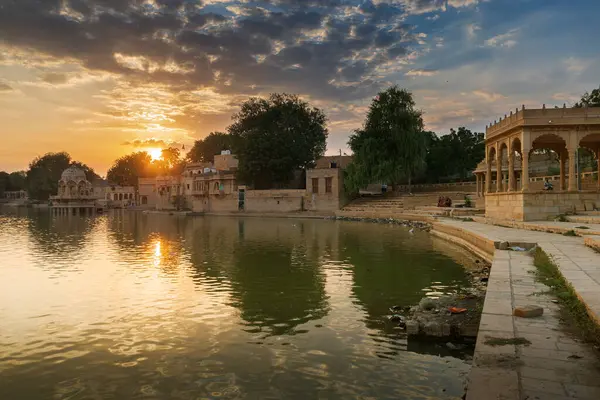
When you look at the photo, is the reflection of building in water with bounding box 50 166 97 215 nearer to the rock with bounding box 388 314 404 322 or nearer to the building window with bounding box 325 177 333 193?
the building window with bounding box 325 177 333 193

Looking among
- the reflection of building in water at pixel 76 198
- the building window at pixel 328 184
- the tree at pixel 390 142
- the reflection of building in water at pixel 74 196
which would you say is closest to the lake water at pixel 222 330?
the tree at pixel 390 142

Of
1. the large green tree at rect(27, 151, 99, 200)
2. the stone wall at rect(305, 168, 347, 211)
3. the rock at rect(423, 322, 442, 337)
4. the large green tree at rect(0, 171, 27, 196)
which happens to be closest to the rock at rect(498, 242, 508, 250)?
the rock at rect(423, 322, 442, 337)

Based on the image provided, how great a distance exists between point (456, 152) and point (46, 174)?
99.9m

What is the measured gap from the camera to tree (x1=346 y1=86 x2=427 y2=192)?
159ft

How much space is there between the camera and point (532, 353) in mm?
5312

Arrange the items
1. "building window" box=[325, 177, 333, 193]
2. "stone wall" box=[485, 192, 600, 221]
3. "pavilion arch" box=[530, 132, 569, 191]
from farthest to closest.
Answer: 1. "building window" box=[325, 177, 333, 193]
2. "pavilion arch" box=[530, 132, 569, 191]
3. "stone wall" box=[485, 192, 600, 221]

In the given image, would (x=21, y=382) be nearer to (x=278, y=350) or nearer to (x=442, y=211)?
(x=278, y=350)

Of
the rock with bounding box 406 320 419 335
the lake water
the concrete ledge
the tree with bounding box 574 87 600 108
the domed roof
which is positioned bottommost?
the lake water

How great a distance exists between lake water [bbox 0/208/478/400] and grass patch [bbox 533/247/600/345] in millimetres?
1557

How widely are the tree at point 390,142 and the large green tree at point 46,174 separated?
87.1 meters

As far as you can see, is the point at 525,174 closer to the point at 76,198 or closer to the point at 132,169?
the point at 76,198

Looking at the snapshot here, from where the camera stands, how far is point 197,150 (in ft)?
322

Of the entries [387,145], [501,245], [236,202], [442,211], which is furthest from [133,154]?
[501,245]

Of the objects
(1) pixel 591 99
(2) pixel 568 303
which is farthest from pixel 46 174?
(2) pixel 568 303
